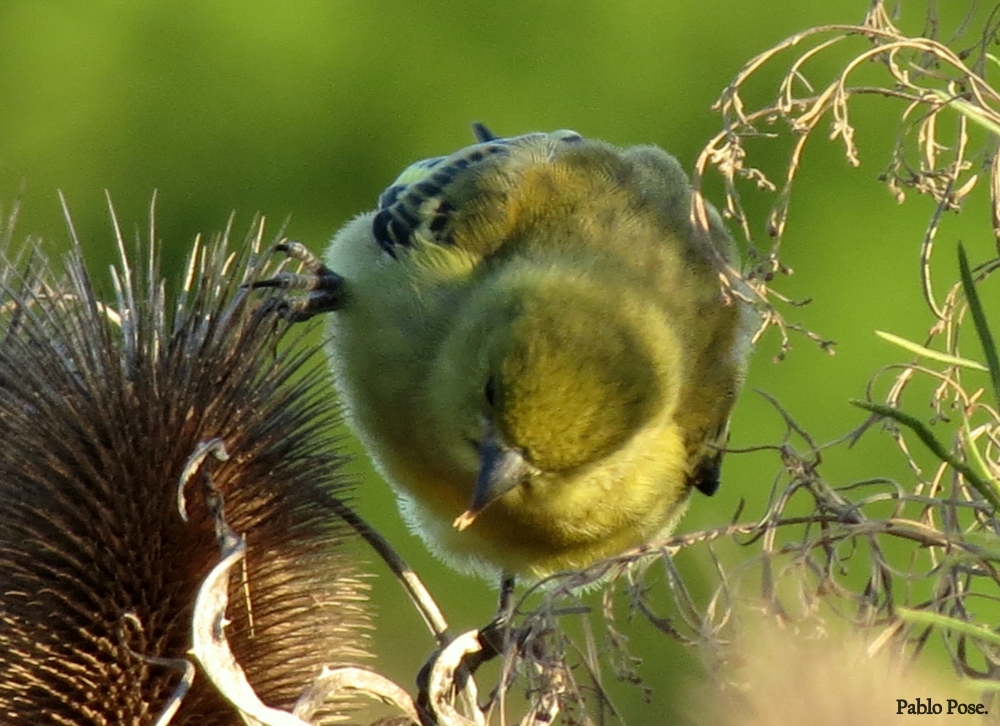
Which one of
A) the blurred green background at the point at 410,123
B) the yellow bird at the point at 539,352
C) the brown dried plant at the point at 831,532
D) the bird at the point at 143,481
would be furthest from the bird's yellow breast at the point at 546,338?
the blurred green background at the point at 410,123

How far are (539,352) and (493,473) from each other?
0.64 ft

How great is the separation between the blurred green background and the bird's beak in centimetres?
203

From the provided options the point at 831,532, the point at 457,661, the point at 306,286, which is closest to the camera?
the point at 831,532

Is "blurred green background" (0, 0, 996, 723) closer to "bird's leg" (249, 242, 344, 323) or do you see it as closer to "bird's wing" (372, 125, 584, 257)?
"bird's wing" (372, 125, 584, 257)

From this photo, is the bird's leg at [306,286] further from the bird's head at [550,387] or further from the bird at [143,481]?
the bird's head at [550,387]

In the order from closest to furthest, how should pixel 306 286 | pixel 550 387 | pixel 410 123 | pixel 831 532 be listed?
pixel 831 532 < pixel 550 387 < pixel 306 286 < pixel 410 123

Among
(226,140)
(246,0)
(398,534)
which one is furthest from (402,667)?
(246,0)

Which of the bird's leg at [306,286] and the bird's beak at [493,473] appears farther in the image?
the bird's beak at [493,473]

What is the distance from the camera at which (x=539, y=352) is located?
7.40 feet

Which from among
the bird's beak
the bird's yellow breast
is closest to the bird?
the bird's beak

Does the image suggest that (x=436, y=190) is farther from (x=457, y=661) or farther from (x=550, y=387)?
(x=457, y=661)

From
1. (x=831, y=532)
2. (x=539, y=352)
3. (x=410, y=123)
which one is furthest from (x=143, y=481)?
(x=410, y=123)

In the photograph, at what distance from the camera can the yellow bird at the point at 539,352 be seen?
7.52 ft

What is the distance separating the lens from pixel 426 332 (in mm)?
2488
